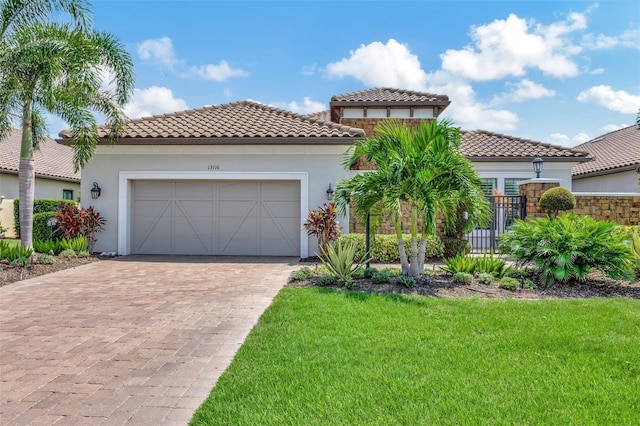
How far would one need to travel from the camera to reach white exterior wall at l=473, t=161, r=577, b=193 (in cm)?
1611

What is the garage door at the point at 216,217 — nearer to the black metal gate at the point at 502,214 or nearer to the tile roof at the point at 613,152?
the black metal gate at the point at 502,214

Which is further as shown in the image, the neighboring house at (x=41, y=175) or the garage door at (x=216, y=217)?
the neighboring house at (x=41, y=175)

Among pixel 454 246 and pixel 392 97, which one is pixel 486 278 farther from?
pixel 392 97

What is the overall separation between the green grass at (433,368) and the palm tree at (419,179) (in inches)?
81.4

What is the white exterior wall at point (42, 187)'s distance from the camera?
19.0m

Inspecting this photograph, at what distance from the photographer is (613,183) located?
18.0 m

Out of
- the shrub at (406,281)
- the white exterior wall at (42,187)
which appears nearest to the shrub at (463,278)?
the shrub at (406,281)

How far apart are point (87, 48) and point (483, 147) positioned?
50.3ft

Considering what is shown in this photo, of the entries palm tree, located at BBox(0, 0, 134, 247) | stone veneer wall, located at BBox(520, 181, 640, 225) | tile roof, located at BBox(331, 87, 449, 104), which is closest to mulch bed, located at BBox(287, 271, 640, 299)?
stone veneer wall, located at BBox(520, 181, 640, 225)

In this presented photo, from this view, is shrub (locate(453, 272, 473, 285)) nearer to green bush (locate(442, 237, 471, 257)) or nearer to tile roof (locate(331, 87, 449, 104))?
green bush (locate(442, 237, 471, 257))

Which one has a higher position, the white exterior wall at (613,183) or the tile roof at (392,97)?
the tile roof at (392,97)

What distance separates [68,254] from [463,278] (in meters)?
10.4

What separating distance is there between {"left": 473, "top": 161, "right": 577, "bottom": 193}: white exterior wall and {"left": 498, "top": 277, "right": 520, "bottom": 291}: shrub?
992 cm

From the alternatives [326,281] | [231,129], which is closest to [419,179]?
[326,281]
